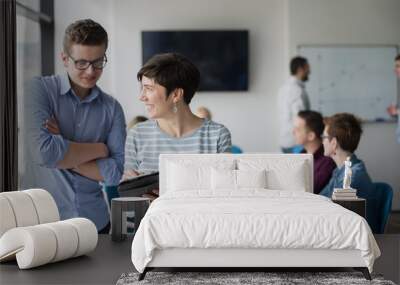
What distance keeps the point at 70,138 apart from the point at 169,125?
84 centimetres

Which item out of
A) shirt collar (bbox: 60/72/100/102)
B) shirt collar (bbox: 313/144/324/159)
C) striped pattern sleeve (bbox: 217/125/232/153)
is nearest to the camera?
striped pattern sleeve (bbox: 217/125/232/153)

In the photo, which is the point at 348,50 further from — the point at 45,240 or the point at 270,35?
the point at 45,240

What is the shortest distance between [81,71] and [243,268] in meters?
2.34

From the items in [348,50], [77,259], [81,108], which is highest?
[348,50]

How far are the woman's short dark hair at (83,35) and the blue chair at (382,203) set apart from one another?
2532 mm

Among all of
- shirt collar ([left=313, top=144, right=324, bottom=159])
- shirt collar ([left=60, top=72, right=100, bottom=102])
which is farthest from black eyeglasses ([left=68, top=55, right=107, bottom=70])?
shirt collar ([left=313, top=144, right=324, bottom=159])

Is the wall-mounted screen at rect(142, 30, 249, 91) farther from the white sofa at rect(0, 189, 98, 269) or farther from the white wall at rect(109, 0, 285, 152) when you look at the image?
the white sofa at rect(0, 189, 98, 269)

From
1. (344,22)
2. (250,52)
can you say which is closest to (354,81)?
(344,22)

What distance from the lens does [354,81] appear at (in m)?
9.35

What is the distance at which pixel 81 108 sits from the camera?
20.9ft

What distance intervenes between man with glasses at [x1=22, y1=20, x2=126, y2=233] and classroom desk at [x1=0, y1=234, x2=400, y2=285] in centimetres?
82

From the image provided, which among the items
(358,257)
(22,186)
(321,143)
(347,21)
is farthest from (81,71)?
(347,21)

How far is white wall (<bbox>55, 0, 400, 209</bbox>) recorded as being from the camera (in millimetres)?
9125

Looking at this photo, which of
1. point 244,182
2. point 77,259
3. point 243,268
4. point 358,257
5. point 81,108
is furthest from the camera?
point 81,108
